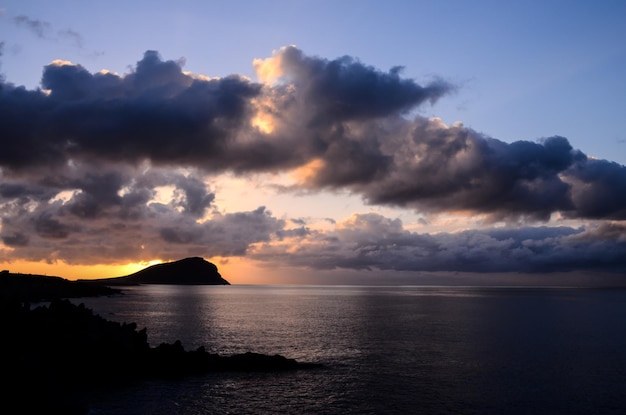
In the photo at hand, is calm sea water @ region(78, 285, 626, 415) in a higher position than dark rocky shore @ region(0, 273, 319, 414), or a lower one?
lower

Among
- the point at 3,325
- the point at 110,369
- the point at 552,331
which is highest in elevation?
the point at 3,325

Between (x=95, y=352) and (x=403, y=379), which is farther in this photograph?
(x=95, y=352)

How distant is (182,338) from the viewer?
76812 millimetres

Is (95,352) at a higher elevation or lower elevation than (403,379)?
higher

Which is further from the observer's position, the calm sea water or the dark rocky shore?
the dark rocky shore

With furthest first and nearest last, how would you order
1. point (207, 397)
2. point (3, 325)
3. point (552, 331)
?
point (552, 331)
point (3, 325)
point (207, 397)

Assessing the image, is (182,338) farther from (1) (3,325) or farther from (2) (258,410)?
(2) (258,410)

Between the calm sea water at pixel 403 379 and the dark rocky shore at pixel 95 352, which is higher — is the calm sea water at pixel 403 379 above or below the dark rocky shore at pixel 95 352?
below

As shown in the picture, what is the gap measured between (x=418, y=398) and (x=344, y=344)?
32073 mm

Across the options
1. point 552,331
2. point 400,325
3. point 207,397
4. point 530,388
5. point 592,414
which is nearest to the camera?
point 592,414

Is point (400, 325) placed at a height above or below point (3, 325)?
below

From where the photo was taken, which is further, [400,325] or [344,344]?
[400,325]

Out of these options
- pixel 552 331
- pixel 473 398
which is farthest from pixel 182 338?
pixel 552 331

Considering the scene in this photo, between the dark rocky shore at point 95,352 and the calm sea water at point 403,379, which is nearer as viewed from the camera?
the calm sea water at point 403,379
